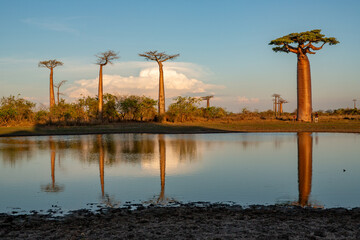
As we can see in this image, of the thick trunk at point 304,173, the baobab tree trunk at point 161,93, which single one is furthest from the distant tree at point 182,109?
the thick trunk at point 304,173

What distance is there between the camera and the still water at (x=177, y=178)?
7.64 m

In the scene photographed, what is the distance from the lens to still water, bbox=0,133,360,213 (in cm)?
764

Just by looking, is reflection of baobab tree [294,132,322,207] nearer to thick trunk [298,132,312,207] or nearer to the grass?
thick trunk [298,132,312,207]

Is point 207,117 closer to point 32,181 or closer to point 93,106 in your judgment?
point 93,106

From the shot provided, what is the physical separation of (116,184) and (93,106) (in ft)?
118

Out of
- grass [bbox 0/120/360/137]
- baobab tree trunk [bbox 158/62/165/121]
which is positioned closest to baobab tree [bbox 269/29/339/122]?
grass [bbox 0/120/360/137]

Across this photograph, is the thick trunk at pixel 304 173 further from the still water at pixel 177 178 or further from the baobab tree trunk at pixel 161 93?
the baobab tree trunk at pixel 161 93

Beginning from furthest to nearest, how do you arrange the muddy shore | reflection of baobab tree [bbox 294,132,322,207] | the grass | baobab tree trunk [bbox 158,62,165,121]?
baobab tree trunk [bbox 158,62,165,121], the grass, reflection of baobab tree [bbox 294,132,322,207], the muddy shore

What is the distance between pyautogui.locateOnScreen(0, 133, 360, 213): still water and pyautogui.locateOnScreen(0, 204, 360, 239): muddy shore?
2.37 ft

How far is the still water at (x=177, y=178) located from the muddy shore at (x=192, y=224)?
72 cm

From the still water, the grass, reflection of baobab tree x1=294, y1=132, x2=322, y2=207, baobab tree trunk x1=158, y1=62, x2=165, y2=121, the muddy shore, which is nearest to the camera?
the muddy shore

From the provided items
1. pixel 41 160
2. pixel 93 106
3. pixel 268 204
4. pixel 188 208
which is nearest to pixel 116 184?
pixel 188 208

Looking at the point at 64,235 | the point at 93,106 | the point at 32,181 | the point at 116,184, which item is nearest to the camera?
the point at 64,235

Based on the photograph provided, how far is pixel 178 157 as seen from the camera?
1402cm
